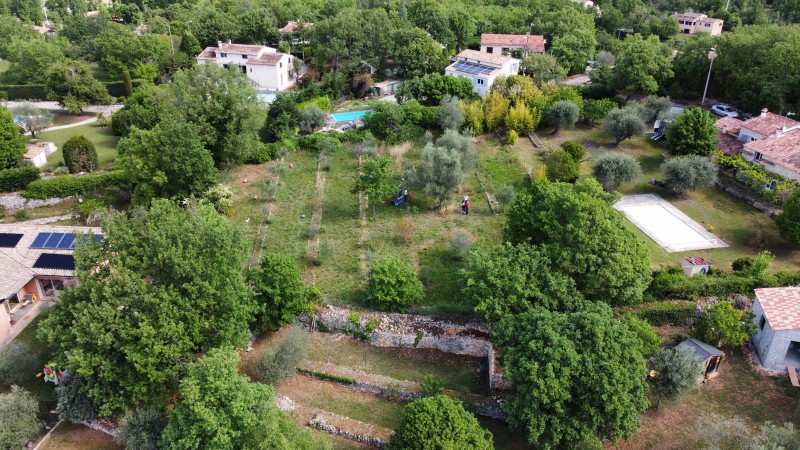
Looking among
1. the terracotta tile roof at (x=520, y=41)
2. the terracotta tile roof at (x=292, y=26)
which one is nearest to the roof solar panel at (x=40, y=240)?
the terracotta tile roof at (x=292, y=26)

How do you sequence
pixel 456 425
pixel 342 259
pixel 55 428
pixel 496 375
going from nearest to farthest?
pixel 456 425, pixel 55 428, pixel 496 375, pixel 342 259

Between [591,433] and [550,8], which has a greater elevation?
[550,8]

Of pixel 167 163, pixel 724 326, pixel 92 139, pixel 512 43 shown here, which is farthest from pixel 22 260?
pixel 512 43

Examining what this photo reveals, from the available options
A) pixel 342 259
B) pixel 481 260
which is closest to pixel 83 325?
pixel 342 259

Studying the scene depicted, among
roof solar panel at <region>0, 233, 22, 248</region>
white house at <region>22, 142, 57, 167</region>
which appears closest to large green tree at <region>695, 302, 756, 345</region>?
roof solar panel at <region>0, 233, 22, 248</region>

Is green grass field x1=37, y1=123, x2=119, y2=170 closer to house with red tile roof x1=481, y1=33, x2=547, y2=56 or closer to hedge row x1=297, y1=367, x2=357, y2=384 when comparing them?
hedge row x1=297, y1=367, x2=357, y2=384

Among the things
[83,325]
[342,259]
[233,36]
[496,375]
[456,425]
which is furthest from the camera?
[233,36]

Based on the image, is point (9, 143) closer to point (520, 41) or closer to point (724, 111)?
point (520, 41)

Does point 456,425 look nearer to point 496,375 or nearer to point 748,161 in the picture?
point 496,375
